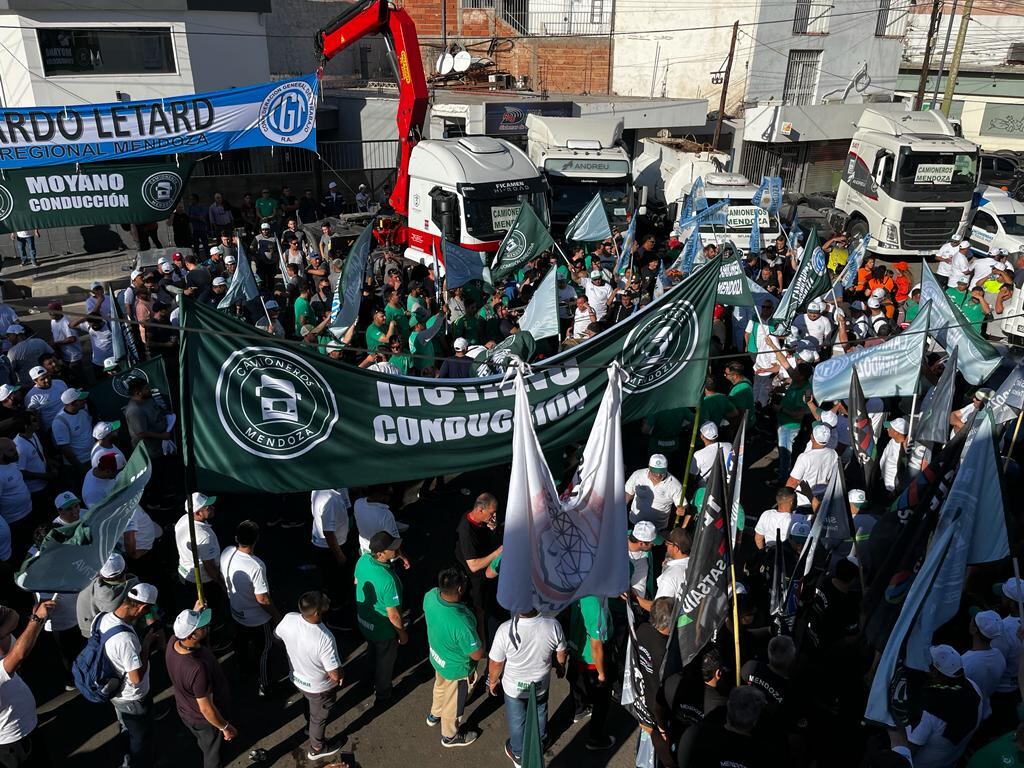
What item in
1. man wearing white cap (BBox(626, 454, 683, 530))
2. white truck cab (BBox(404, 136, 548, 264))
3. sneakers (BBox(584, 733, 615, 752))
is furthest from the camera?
white truck cab (BBox(404, 136, 548, 264))

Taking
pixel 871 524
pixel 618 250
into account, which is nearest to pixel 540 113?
pixel 618 250

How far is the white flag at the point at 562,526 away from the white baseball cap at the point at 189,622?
186 cm

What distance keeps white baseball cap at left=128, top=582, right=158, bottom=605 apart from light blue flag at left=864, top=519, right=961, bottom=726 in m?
4.53

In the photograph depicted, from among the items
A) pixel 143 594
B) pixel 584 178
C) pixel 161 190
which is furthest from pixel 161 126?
pixel 143 594

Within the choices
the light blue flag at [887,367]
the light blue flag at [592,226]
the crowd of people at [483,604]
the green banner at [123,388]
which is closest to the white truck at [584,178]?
the light blue flag at [592,226]

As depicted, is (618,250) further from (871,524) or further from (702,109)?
(702,109)

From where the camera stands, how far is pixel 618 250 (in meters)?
16.3

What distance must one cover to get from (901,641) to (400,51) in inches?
614

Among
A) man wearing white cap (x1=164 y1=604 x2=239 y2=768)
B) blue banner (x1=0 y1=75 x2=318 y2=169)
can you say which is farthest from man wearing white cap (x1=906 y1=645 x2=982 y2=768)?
blue banner (x1=0 y1=75 x2=318 y2=169)

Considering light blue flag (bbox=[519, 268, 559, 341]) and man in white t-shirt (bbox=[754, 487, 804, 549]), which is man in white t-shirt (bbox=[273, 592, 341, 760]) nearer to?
man in white t-shirt (bbox=[754, 487, 804, 549])

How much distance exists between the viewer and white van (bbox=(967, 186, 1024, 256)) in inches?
758

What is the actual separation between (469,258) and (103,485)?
6.49 m

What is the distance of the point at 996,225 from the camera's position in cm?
1970

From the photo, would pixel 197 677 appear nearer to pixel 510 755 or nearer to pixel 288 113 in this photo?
pixel 510 755
